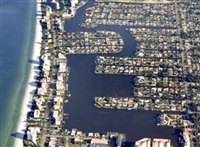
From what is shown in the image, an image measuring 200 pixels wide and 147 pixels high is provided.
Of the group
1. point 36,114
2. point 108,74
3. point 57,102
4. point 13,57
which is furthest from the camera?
point 13,57

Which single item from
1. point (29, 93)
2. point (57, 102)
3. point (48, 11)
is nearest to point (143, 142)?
point (57, 102)

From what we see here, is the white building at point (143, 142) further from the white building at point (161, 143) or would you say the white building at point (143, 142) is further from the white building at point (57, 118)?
the white building at point (57, 118)

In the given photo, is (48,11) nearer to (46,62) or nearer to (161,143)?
(46,62)

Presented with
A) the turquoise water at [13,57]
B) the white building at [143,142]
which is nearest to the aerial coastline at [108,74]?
the white building at [143,142]

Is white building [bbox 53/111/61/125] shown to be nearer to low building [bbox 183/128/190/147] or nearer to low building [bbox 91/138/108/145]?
low building [bbox 91/138/108/145]

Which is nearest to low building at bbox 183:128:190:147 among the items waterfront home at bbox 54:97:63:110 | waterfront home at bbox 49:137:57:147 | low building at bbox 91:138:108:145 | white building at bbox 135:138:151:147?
white building at bbox 135:138:151:147

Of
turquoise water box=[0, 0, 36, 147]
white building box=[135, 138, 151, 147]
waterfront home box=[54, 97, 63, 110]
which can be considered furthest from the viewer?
waterfront home box=[54, 97, 63, 110]

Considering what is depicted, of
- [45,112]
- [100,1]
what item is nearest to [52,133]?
[45,112]
